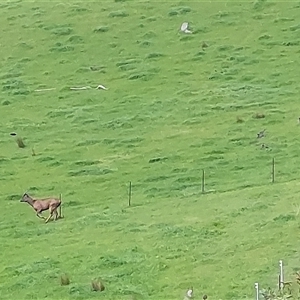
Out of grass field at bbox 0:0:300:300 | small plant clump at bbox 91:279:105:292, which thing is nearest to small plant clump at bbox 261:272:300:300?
grass field at bbox 0:0:300:300

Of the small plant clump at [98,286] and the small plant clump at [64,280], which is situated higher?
the small plant clump at [64,280]

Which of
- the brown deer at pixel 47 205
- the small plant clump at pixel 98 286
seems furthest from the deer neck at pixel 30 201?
the small plant clump at pixel 98 286

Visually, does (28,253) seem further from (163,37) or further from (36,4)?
(36,4)

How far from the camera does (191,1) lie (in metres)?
47.3

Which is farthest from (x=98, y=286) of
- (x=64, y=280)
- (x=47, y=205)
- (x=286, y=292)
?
(x=47, y=205)

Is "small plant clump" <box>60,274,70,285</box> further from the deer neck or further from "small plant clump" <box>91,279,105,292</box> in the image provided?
the deer neck

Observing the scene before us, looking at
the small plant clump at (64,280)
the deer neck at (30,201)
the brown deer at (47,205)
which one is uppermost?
the deer neck at (30,201)

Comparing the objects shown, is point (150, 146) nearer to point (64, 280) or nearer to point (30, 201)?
point (30, 201)

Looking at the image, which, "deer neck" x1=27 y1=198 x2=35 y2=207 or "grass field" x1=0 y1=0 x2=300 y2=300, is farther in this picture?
"deer neck" x1=27 y1=198 x2=35 y2=207

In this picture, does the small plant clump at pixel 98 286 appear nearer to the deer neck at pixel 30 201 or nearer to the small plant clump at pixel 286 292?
the small plant clump at pixel 286 292

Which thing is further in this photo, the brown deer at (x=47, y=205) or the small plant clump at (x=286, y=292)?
the brown deer at (x=47, y=205)

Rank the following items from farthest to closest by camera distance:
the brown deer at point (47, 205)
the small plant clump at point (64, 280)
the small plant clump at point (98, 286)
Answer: the brown deer at point (47, 205), the small plant clump at point (64, 280), the small plant clump at point (98, 286)

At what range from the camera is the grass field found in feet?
63.1

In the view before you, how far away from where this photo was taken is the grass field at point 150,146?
63.1ft
